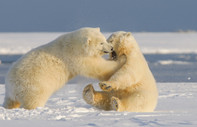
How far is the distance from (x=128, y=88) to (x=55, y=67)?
2.85ft

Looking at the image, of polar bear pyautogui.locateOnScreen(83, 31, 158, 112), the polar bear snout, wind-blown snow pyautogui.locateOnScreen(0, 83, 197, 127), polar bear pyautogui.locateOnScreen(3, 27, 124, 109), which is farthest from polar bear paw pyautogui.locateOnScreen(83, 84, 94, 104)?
the polar bear snout

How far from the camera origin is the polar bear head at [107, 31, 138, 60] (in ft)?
15.9

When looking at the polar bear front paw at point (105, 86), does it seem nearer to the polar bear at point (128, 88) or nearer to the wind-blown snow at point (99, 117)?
the polar bear at point (128, 88)

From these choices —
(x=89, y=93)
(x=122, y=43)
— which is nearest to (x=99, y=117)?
(x=89, y=93)

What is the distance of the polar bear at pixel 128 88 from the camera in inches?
180

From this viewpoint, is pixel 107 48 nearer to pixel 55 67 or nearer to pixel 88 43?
pixel 88 43

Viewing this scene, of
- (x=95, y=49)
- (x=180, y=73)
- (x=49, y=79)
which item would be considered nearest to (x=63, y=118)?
(x=49, y=79)

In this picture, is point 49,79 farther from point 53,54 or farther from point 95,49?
point 95,49

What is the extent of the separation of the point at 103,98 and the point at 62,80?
52 cm

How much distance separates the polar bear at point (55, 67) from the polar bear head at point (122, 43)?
129mm

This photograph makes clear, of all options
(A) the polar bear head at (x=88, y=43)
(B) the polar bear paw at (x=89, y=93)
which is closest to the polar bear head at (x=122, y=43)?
(A) the polar bear head at (x=88, y=43)

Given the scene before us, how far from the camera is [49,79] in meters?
4.59

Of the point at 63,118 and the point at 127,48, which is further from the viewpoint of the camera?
the point at 127,48

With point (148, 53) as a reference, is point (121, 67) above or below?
below
